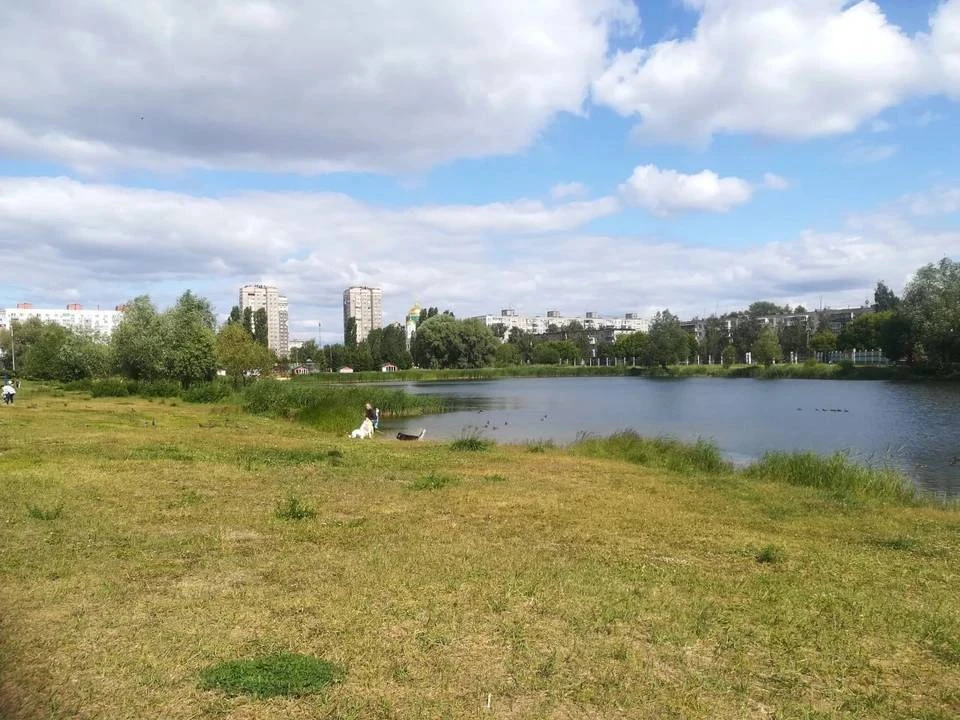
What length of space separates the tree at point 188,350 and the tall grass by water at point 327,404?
911 centimetres

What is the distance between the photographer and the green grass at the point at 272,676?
491cm

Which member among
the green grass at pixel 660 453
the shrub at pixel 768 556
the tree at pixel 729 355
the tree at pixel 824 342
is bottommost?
the green grass at pixel 660 453

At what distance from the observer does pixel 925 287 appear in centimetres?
8781

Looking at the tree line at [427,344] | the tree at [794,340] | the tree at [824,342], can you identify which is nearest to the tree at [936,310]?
the tree line at [427,344]

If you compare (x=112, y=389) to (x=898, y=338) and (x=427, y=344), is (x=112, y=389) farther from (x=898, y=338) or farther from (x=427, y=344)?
(x=898, y=338)

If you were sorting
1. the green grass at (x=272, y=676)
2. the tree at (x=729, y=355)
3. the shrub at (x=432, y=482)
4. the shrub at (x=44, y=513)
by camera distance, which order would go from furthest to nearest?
the tree at (x=729, y=355) → the shrub at (x=432, y=482) → the shrub at (x=44, y=513) → the green grass at (x=272, y=676)

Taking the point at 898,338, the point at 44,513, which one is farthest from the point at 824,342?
the point at 44,513

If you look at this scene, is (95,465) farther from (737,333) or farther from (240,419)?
(737,333)

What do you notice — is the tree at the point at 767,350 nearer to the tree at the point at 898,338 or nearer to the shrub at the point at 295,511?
the tree at the point at 898,338

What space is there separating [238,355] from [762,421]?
49.3 metres

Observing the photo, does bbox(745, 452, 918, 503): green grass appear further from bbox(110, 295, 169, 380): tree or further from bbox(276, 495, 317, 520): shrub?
bbox(110, 295, 169, 380): tree

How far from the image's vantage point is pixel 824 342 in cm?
14062

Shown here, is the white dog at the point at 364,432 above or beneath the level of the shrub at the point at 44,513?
beneath

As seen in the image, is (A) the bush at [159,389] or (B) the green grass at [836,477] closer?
(B) the green grass at [836,477]
